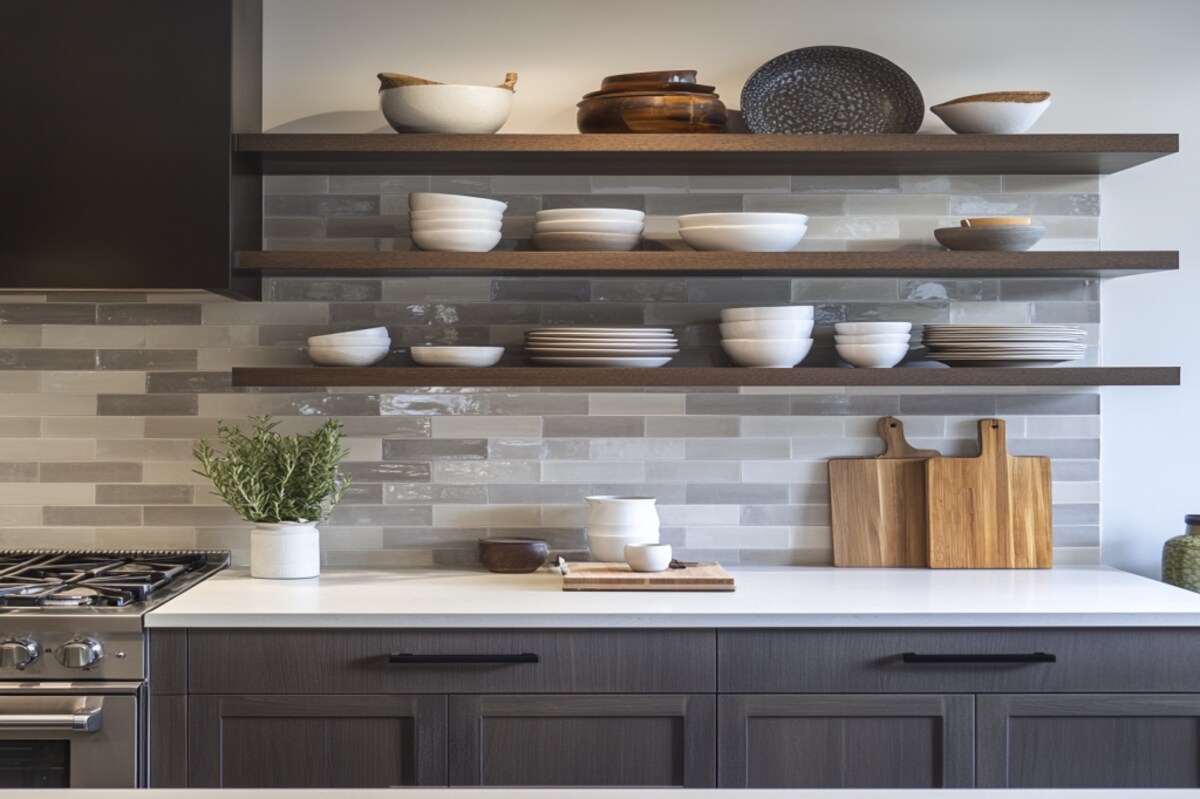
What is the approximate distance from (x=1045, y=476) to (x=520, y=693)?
156 centimetres

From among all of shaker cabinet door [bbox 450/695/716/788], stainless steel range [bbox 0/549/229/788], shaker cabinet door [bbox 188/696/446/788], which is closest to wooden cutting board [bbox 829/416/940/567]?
shaker cabinet door [bbox 450/695/716/788]

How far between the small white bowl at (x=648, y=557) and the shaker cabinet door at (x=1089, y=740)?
0.76 meters

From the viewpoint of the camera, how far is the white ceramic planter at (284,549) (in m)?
2.95

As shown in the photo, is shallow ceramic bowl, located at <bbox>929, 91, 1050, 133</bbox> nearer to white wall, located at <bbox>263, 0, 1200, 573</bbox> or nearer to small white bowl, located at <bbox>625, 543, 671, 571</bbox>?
white wall, located at <bbox>263, 0, 1200, 573</bbox>

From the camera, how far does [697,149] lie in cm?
294

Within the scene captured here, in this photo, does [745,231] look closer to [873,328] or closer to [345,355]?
[873,328]

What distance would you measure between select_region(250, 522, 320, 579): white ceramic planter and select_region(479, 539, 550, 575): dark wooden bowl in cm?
43

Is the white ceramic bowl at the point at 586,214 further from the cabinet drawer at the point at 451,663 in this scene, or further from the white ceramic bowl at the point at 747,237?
the cabinet drawer at the point at 451,663

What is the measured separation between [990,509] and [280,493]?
71.4 inches

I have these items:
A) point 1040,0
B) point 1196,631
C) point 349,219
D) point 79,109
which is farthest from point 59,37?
point 1196,631

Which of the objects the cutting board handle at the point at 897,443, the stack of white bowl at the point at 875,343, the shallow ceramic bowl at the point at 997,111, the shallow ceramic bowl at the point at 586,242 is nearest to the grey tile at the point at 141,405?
the shallow ceramic bowl at the point at 586,242

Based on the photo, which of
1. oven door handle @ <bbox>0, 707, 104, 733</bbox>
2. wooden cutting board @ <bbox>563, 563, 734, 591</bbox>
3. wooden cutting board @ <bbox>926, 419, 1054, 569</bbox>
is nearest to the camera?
oven door handle @ <bbox>0, 707, 104, 733</bbox>

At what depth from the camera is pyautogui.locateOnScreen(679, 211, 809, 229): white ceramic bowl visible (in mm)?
2957

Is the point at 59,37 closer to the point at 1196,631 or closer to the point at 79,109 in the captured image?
the point at 79,109
